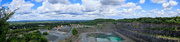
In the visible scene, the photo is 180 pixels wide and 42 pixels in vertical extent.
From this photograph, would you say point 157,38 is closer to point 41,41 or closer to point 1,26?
point 1,26

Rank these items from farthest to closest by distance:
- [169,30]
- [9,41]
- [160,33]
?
[160,33]
[169,30]
[9,41]

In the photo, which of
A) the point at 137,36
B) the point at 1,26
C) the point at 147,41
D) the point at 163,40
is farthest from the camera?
the point at 137,36

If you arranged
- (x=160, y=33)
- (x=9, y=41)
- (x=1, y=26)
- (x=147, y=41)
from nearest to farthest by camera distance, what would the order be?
(x=1, y=26), (x=9, y=41), (x=160, y=33), (x=147, y=41)

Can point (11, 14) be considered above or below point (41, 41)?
above

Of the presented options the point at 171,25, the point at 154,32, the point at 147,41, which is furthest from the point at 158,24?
the point at 147,41

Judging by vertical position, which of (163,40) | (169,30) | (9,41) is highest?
(9,41)

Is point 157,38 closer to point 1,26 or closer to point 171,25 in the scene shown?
point 171,25

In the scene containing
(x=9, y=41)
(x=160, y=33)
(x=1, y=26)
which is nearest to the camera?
(x=1, y=26)

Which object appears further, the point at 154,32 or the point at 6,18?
the point at 154,32

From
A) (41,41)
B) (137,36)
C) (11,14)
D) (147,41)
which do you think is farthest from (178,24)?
(41,41)
